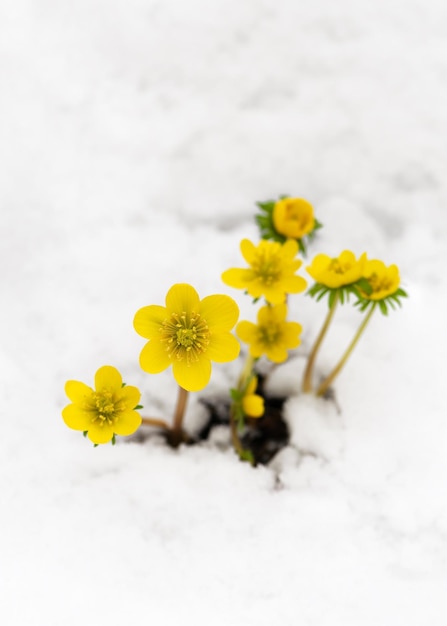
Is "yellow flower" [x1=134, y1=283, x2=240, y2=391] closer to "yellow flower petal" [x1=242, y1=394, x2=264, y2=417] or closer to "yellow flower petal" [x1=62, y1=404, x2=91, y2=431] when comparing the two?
"yellow flower petal" [x1=62, y1=404, x2=91, y2=431]

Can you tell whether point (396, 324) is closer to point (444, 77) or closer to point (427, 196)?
point (427, 196)

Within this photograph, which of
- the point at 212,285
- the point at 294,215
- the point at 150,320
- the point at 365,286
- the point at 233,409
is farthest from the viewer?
the point at 212,285

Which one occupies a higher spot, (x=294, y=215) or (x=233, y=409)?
(x=294, y=215)

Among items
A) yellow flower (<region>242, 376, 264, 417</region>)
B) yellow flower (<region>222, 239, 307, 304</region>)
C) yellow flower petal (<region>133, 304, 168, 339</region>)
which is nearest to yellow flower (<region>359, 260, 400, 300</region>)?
yellow flower (<region>222, 239, 307, 304</region>)

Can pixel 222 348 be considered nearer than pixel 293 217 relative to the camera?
Yes

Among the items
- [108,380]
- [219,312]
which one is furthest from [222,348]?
[108,380]

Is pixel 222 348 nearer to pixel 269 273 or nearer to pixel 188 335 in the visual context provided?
pixel 188 335

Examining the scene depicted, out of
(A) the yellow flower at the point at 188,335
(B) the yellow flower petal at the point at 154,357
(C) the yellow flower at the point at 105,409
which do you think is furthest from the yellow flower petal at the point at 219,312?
(C) the yellow flower at the point at 105,409
